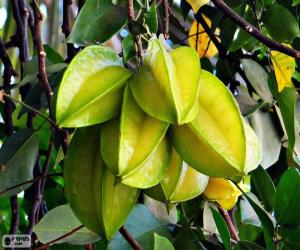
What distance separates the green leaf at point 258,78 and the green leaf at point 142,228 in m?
0.33

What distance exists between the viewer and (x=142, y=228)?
0.81 meters

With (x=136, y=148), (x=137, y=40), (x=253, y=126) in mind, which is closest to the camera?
(x=136, y=148)

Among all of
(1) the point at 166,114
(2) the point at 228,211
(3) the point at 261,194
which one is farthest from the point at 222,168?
(2) the point at 228,211

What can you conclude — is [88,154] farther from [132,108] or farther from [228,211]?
[228,211]

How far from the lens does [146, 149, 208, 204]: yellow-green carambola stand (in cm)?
59

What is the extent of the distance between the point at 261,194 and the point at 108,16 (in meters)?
0.32

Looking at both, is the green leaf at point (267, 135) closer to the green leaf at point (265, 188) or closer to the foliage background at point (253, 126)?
the foliage background at point (253, 126)

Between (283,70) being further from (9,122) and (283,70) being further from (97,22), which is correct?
(9,122)

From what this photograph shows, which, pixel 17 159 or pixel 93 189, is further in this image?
pixel 17 159

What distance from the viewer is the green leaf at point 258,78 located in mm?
1014

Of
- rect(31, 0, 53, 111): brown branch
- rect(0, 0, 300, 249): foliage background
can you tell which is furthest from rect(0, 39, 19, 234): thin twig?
rect(31, 0, 53, 111): brown branch

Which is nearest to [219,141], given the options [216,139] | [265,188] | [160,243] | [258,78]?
[216,139]

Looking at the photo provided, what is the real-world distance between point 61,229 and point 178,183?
27 cm

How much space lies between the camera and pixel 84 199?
60cm
